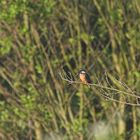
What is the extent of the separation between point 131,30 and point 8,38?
2.18 metres

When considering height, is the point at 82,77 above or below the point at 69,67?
above

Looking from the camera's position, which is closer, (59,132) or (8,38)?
(8,38)

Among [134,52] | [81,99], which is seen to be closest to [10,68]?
[81,99]

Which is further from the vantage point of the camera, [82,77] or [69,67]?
[69,67]

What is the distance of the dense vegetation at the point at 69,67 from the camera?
10.5 m

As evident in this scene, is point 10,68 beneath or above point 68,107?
above

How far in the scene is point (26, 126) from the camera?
11188mm

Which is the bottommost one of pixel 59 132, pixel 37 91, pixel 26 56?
pixel 59 132

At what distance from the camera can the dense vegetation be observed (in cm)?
1049

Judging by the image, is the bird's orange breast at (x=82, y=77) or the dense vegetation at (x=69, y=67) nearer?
the bird's orange breast at (x=82, y=77)

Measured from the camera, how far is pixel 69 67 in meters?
10.5

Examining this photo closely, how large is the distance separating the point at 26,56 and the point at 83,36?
1080 mm

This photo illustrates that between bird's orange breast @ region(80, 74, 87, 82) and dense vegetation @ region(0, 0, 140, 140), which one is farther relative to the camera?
dense vegetation @ region(0, 0, 140, 140)

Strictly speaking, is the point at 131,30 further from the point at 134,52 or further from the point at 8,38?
the point at 8,38
